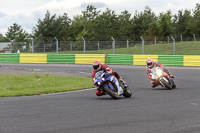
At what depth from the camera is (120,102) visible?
31.2 feet

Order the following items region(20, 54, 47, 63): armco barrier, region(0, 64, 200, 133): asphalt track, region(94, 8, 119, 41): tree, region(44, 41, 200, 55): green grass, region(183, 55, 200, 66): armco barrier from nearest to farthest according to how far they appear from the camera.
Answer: region(0, 64, 200, 133): asphalt track → region(183, 55, 200, 66): armco barrier → region(20, 54, 47, 63): armco barrier → region(44, 41, 200, 55): green grass → region(94, 8, 119, 41): tree

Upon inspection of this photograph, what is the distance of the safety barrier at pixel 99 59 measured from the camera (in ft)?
91.6

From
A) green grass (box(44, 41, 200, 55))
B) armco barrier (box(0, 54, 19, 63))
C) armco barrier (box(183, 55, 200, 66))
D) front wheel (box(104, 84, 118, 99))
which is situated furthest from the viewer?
green grass (box(44, 41, 200, 55))

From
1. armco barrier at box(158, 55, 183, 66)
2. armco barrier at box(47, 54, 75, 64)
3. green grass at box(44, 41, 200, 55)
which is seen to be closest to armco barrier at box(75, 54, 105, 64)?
armco barrier at box(47, 54, 75, 64)

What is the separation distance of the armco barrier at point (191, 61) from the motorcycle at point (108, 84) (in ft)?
57.8

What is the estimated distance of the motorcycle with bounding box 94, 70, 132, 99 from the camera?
10.1 meters

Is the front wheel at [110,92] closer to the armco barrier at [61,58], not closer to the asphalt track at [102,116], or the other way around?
the asphalt track at [102,116]

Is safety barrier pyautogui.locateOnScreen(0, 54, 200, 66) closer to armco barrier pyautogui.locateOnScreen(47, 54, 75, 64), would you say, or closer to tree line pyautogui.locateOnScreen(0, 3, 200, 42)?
armco barrier pyautogui.locateOnScreen(47, 54, 75, 64)

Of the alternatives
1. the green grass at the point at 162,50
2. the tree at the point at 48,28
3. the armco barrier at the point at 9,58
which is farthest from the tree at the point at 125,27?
the armco barrier at the point at 9,58

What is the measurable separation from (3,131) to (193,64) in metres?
22.8

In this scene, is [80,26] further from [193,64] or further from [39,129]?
[39,129]

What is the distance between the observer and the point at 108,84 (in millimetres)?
10109

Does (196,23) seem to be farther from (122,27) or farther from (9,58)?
(9,58)

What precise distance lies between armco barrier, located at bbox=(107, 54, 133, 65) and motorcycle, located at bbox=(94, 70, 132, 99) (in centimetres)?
1936
